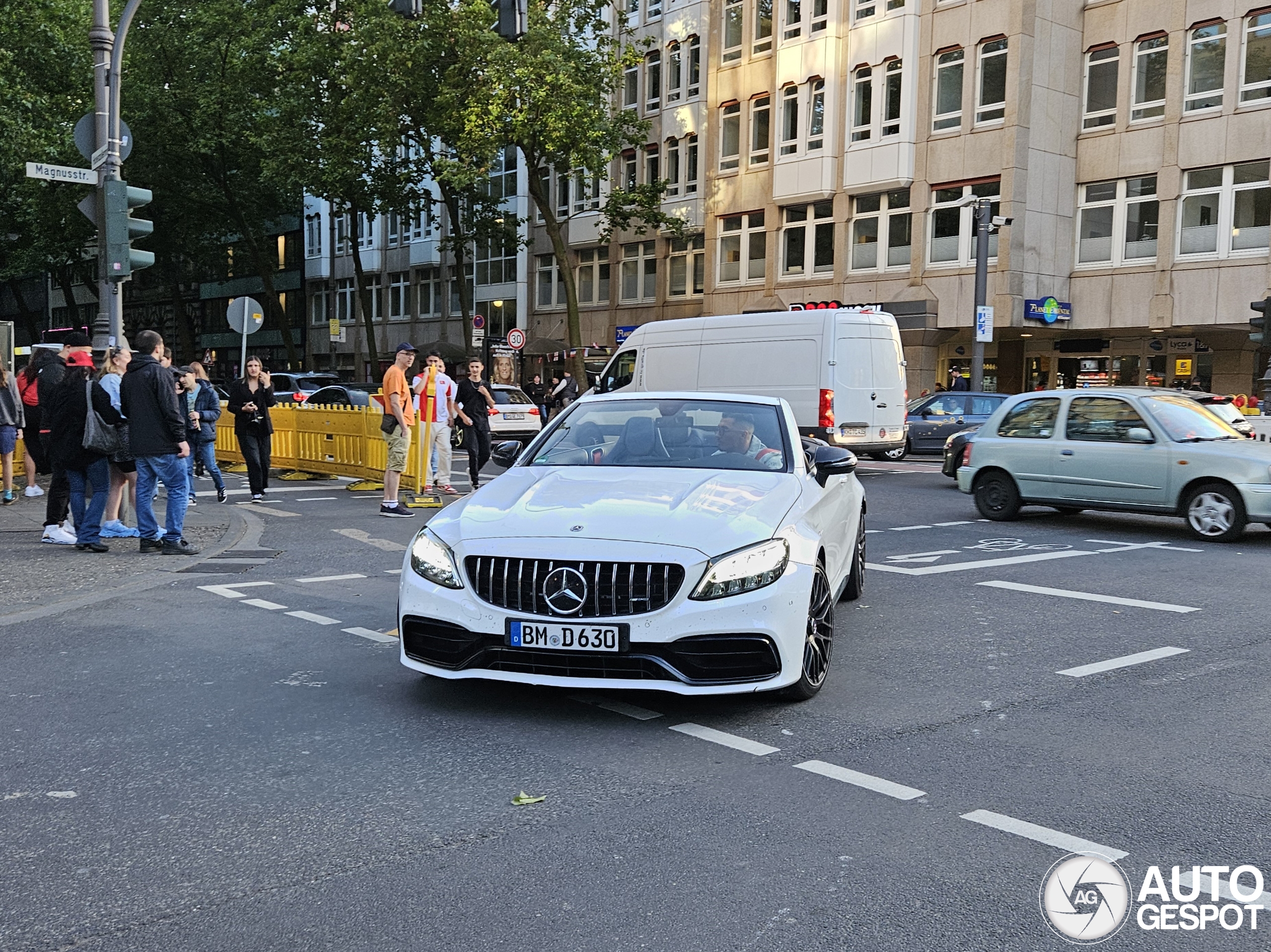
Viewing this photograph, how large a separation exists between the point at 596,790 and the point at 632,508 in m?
1.57

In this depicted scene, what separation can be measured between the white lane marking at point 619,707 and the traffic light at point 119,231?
958cm

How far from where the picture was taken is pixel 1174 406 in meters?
13.2

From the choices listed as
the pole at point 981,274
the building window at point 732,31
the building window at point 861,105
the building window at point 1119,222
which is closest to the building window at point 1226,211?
the building window at point 1119,222

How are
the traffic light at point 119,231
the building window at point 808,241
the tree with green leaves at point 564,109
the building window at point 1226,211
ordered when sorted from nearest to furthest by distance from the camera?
the traffic light at point 119,231
the building window at point 1226,211
the tree with green leaves at point 564,109
the building window at point 808,241

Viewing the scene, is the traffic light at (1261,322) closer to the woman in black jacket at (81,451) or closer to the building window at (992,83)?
the building window at (992,83)

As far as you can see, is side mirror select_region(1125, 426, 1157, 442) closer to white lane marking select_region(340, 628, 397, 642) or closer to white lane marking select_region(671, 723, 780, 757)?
white lane marking select_region(340, 628, 397, 642)

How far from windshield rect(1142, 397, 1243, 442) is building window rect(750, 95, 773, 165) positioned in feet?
93.3

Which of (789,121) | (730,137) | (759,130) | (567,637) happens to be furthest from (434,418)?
(730,137)

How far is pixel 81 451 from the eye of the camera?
10.8 meters

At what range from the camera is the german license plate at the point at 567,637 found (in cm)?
526

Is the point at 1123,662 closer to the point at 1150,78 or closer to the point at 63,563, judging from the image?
the point at 63,563

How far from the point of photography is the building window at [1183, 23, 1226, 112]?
3078cm

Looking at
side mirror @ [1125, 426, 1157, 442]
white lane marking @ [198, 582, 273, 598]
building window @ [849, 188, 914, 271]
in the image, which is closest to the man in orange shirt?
white lane marking @ [198, 582, 273, 598]

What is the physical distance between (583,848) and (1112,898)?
1.57 m
